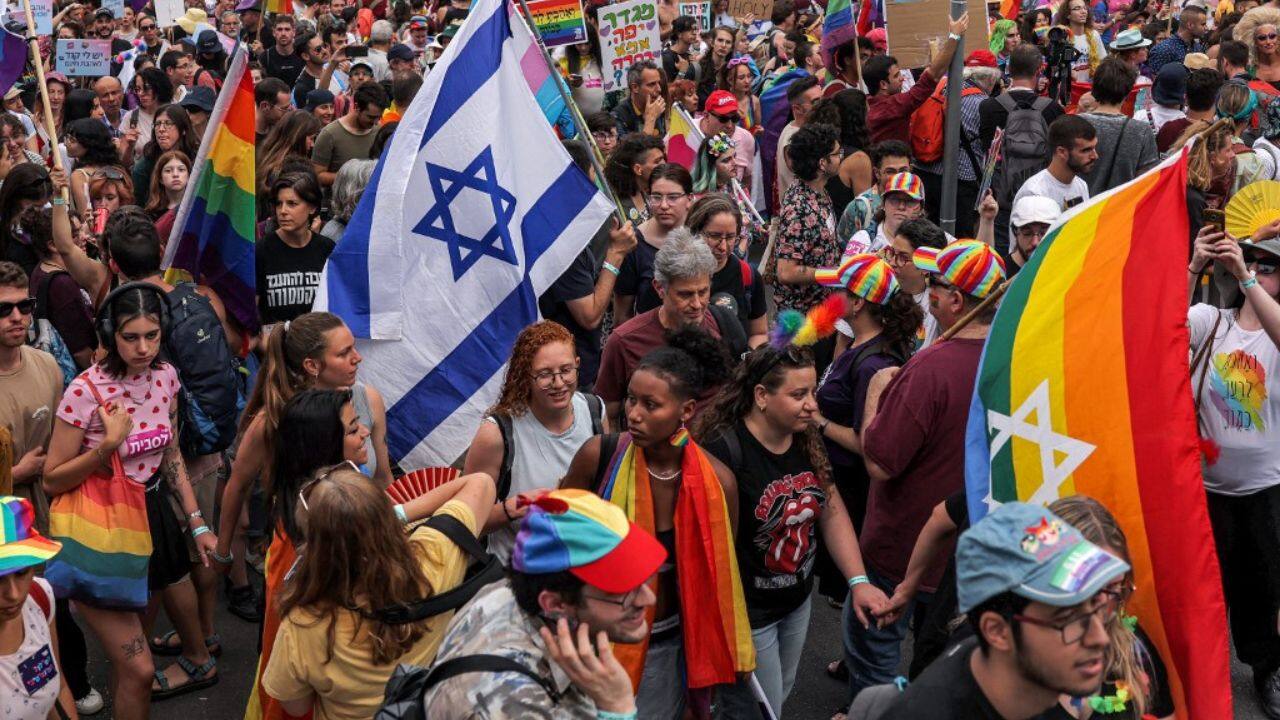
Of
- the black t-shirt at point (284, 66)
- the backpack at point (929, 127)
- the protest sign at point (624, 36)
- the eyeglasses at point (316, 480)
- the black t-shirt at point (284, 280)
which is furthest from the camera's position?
the black t-shirt at point (284, 66)

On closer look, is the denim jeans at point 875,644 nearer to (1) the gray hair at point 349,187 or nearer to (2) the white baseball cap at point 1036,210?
(2) the white baseball cap at point 1036,210

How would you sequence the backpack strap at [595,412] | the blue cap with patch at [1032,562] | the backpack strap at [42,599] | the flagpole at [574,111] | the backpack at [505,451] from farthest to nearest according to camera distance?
the flagpole at [574,111] → the backpack strap at [595,412] → the backpack at [505,451] → the backpack strap at [42,599] → the blue cap with patch at [1032,562]

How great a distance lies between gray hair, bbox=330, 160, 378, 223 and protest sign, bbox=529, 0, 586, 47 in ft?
12.6

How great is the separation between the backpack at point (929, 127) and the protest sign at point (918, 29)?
0.34 metres

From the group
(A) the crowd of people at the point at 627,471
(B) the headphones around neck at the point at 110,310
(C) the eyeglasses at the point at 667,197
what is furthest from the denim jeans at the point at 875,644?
(B) the headphones around neck at the point at 110,310

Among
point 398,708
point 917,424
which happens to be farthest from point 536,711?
point 917,424

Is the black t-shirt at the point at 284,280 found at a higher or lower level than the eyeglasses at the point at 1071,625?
lower

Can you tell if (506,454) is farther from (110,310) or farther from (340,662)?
(110,310)

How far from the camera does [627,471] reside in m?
4.30

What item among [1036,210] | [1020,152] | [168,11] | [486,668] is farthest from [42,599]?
[168,11]

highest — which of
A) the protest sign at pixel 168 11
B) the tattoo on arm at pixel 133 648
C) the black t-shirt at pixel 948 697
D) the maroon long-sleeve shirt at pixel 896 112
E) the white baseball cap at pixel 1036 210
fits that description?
the black t-shirt at pixel 948 697

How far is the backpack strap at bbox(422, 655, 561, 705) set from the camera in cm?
282

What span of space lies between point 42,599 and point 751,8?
1353 centimetres

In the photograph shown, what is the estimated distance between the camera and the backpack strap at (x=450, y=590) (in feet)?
11.7
